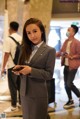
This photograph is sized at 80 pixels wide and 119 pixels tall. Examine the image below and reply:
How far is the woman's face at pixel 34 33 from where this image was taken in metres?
2.37

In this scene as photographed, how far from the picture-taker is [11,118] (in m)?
4.32

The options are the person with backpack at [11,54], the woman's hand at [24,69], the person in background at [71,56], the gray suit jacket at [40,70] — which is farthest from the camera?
the person in background at [71,56]

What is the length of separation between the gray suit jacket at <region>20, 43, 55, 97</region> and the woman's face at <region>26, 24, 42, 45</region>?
3.3 inches

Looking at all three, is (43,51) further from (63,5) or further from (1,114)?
(63,5)

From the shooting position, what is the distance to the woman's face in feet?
7.79

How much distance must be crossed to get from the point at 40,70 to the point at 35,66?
73 millimetres

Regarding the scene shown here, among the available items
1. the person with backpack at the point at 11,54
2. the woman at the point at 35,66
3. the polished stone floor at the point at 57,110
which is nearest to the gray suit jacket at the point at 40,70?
the woman at the point at 35,66

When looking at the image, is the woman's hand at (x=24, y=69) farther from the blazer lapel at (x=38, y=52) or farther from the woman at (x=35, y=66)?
the blazer lapel at (x=38, y=52)

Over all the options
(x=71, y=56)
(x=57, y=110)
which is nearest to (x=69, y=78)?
(x=71, y=56)

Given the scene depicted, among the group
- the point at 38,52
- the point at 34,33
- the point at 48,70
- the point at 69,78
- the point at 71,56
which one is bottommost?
the point at 69,78

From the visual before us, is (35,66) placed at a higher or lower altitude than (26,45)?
lower

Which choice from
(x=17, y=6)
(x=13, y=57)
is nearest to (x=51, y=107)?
(x=13, y=57)

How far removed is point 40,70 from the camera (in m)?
2.33

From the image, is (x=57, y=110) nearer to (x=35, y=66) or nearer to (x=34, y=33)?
(x=35, y=66)
